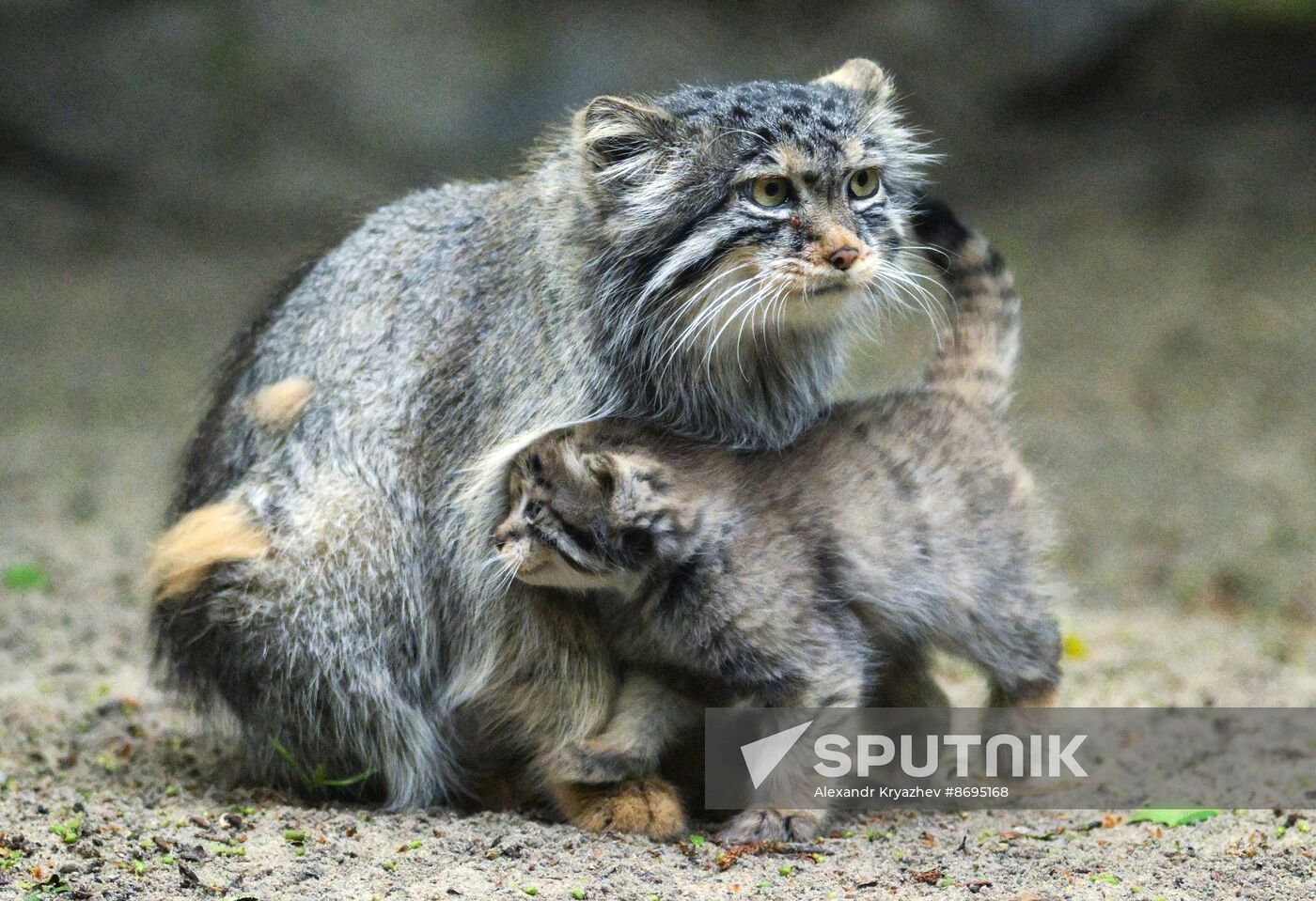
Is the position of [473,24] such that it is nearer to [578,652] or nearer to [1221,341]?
[1221,341]

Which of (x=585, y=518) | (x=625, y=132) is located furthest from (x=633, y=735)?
(x=625, y=132)

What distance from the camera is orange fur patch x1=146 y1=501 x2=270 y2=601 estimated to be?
4703 mm

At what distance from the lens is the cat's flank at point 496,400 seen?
4.34 meters

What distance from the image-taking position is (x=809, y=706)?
428cm

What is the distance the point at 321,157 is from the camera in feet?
37.1

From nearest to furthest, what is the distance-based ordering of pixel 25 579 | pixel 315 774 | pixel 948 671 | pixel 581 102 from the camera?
pixel 315 774, pixel 948 671, pixel 25 579, pixel 581 102

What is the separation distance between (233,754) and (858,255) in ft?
9.13

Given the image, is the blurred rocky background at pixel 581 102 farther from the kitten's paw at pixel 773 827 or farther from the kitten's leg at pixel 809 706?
the kitten's paw at pixel 773 827

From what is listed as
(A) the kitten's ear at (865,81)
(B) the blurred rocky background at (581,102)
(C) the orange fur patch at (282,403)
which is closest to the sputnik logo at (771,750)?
(C) the orange fur patch at (282,403)

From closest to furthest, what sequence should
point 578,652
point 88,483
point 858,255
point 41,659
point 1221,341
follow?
point 858,255 → point 578,652 → point 41,659 → point 88,483 → point 1221,341

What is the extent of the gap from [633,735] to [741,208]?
1626 millimetres

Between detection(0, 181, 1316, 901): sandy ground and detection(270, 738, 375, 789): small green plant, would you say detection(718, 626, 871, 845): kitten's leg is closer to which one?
detection(0, 181, 1316, 901): sandy ground

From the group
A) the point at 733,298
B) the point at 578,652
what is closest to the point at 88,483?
the point at 578,652

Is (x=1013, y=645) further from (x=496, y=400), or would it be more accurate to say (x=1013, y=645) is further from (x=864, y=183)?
(x=496, y=400)
